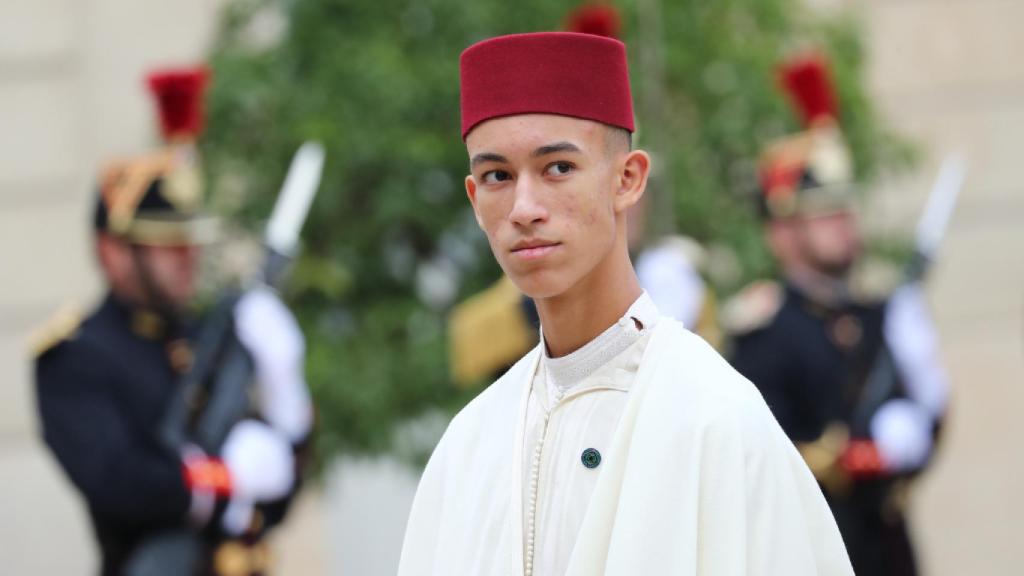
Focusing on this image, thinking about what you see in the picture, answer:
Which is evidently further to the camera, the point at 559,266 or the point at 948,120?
the point at 948,120

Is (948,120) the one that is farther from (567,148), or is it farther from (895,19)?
(567,148)

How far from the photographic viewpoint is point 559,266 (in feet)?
9.53

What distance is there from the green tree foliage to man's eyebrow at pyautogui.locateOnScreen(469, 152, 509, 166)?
4.63 m

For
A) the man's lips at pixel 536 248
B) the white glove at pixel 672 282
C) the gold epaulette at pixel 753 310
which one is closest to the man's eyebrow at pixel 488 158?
the man's lips at pixel 536 248

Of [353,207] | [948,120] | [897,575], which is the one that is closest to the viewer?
[897,575]

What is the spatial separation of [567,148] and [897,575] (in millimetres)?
5144

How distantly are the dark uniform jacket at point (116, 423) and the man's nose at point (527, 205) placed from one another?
3690mm

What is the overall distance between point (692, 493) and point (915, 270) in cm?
557

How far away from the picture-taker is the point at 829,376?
7.92 m

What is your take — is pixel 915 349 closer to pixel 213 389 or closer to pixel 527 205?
pixel 213 389

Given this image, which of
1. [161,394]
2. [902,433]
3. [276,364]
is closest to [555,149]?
[161,394]

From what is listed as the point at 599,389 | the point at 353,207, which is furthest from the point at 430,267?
the point at 599,389

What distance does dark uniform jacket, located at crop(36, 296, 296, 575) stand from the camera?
633 cm

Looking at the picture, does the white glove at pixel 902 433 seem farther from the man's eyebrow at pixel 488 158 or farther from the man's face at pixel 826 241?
the man's eyebrow at pixel 488 158
